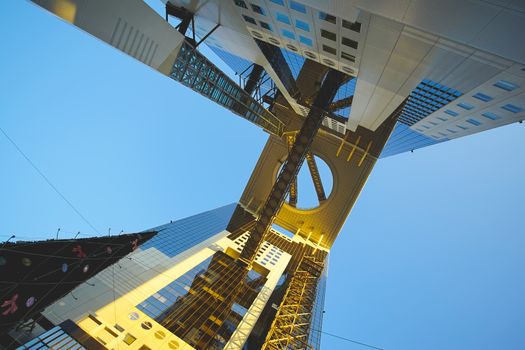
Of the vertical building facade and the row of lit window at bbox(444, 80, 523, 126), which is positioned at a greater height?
the row of lit window at bbox(444, 80, 523, 126)

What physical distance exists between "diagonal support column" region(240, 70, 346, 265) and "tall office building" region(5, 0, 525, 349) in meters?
0.13

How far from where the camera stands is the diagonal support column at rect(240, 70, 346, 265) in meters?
40.0

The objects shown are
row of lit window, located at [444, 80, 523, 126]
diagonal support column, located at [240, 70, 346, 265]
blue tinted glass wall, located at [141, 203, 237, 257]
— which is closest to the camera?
row of lit window, located at [444, 80, 523, 126]

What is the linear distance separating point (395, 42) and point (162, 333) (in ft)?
76.9

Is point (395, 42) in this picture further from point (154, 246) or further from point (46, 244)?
point (154, 246)

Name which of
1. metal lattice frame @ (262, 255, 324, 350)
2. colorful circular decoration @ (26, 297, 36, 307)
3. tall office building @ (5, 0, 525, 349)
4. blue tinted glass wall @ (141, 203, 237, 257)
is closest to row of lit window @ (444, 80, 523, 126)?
tall office building @ (5, 0, 525, 349)

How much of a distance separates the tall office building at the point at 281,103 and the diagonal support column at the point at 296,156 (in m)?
0.13

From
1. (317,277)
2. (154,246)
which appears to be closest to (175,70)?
(154,246)

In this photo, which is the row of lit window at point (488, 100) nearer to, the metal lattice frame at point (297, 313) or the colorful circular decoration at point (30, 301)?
the colorful circular decoration at point (30, 301)

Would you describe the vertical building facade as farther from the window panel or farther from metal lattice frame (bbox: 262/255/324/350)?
the window panel

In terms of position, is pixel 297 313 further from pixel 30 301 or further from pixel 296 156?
pixel 30 301

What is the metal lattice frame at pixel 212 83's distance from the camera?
18672mm

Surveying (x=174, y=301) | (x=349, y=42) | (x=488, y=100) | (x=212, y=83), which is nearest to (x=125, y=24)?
(x=349, y=42)

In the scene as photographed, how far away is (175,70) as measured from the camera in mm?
18344
